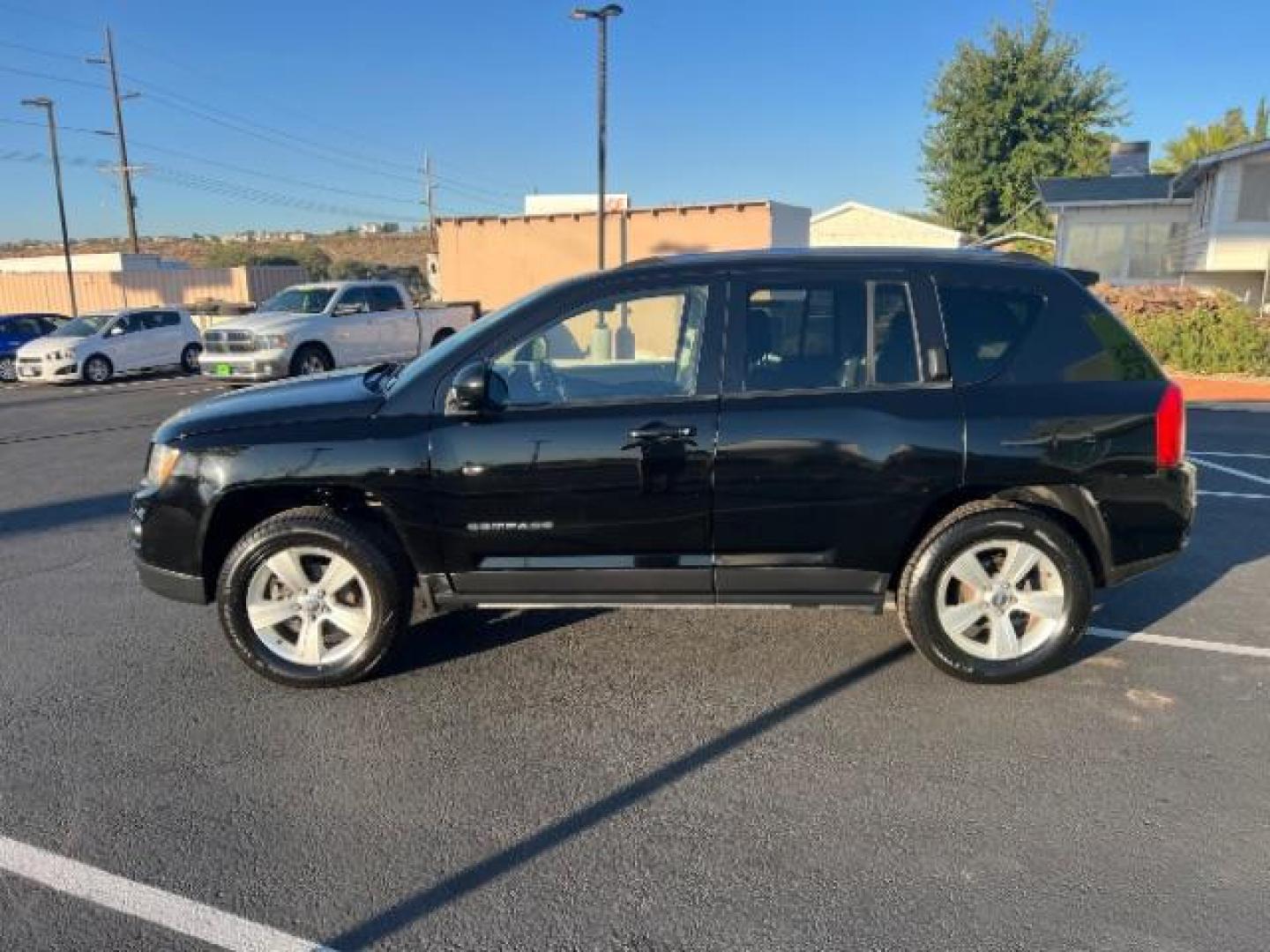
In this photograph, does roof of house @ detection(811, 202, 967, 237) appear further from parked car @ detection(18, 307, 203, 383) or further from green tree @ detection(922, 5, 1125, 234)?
parked car @ detection(18, 307, 203, 383)

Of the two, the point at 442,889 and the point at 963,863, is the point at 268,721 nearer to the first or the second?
the point at 442,889

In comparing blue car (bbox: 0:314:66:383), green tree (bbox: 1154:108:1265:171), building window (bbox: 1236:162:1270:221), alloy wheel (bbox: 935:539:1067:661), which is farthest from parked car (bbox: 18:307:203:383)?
green tree (bbox: 1154:108:1265:171)

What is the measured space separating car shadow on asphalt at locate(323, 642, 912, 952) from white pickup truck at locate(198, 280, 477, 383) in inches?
457

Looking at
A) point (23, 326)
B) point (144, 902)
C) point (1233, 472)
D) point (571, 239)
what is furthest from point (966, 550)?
point (23, 326)

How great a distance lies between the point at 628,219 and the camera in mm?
24547

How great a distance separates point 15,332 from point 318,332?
11.0m

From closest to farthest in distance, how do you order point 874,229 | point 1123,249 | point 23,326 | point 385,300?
point 385,300, point 23,326, point 1123,249, point 874,229

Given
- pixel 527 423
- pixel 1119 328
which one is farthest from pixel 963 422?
pixel 527 423

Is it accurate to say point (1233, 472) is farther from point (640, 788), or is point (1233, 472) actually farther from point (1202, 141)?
point (1202, 141)

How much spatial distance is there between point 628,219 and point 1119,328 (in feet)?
71.8

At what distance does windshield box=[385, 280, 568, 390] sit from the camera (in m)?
3.76

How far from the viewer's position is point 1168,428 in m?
3.70

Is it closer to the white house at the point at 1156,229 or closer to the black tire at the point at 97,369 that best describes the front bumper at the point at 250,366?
the black tire at the point at 97,369

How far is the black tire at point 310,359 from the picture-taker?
14195mm
